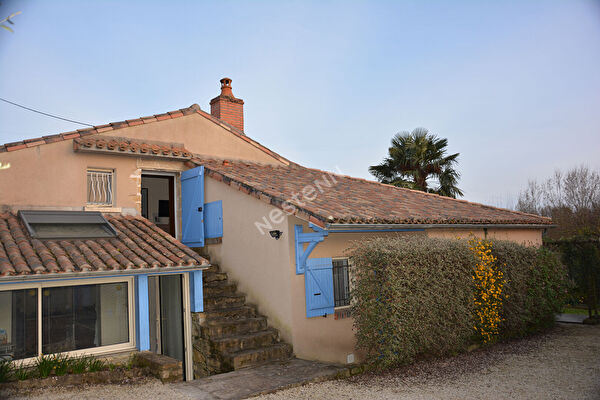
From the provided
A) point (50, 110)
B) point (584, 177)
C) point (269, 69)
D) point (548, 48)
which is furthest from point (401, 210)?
point (584, 177)

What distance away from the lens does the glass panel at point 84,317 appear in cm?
722

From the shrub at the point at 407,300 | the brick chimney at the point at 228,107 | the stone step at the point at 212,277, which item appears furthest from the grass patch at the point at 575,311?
the brick chimney at the point at 228,107

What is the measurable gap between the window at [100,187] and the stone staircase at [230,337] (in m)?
3.22

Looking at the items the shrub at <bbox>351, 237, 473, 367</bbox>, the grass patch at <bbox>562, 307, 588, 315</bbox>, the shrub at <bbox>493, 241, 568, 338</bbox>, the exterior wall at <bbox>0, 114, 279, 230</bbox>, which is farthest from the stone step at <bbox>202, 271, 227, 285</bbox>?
the grass patch at <bbox>562, 307, 588, 315</bbox>

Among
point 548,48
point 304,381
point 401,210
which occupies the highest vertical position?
point 548,48

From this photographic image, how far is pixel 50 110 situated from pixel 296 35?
774cm

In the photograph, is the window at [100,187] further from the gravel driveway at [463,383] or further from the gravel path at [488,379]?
the gravel path at [488,379]

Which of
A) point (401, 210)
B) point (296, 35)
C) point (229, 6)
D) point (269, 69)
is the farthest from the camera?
point (269, 69)

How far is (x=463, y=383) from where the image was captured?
20.9 ft

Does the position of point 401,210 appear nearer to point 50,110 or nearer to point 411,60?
point 411,60

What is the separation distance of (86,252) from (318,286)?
4.39 m

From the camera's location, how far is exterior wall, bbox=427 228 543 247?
10443 mm

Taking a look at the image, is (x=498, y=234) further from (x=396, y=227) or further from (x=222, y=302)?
(x=222, y=302)

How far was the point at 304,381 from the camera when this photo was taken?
6473 millimetres
